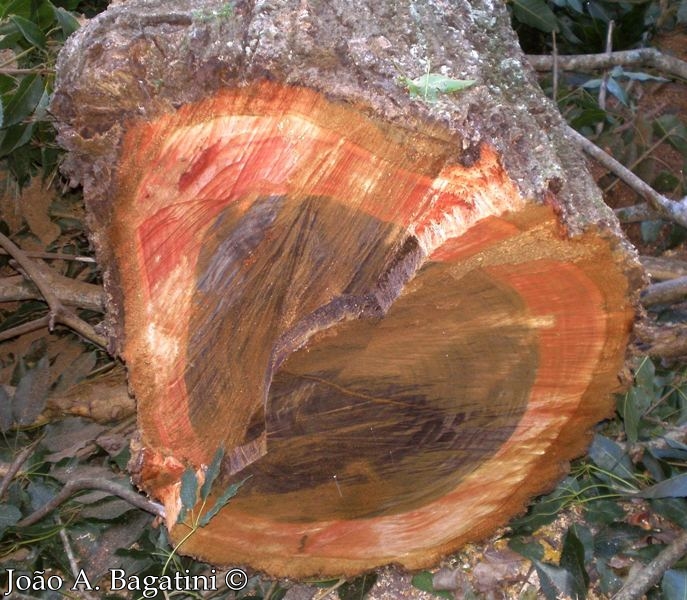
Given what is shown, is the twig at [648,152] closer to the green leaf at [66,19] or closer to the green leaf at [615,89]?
the green leaf at [615,89]

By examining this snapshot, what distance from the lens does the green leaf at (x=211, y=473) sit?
1.34m

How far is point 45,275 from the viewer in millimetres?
2182

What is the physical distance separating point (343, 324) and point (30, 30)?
1066mm

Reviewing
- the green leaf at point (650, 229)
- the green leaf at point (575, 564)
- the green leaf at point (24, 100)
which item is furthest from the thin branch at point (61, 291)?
the green leaf at point (650, 229)

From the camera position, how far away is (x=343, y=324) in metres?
1.24

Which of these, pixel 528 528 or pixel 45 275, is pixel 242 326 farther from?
pixel 45 275

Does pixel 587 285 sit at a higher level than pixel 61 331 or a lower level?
higher

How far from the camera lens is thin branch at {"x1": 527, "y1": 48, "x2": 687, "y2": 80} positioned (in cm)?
238

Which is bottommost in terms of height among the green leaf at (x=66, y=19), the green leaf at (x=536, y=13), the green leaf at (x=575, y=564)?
the green leaf at (x=575, y=564)

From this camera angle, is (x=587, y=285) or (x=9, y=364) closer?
(x=587, y=285)

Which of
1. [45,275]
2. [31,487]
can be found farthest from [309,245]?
[45,275]

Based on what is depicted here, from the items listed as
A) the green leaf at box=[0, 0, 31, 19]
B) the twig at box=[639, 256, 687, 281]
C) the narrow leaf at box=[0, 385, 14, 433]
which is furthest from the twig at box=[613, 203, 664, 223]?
the narrow leaf at box=[0, 385, 14, 433]

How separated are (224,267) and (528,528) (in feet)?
3.00

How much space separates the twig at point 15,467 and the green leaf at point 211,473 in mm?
642
